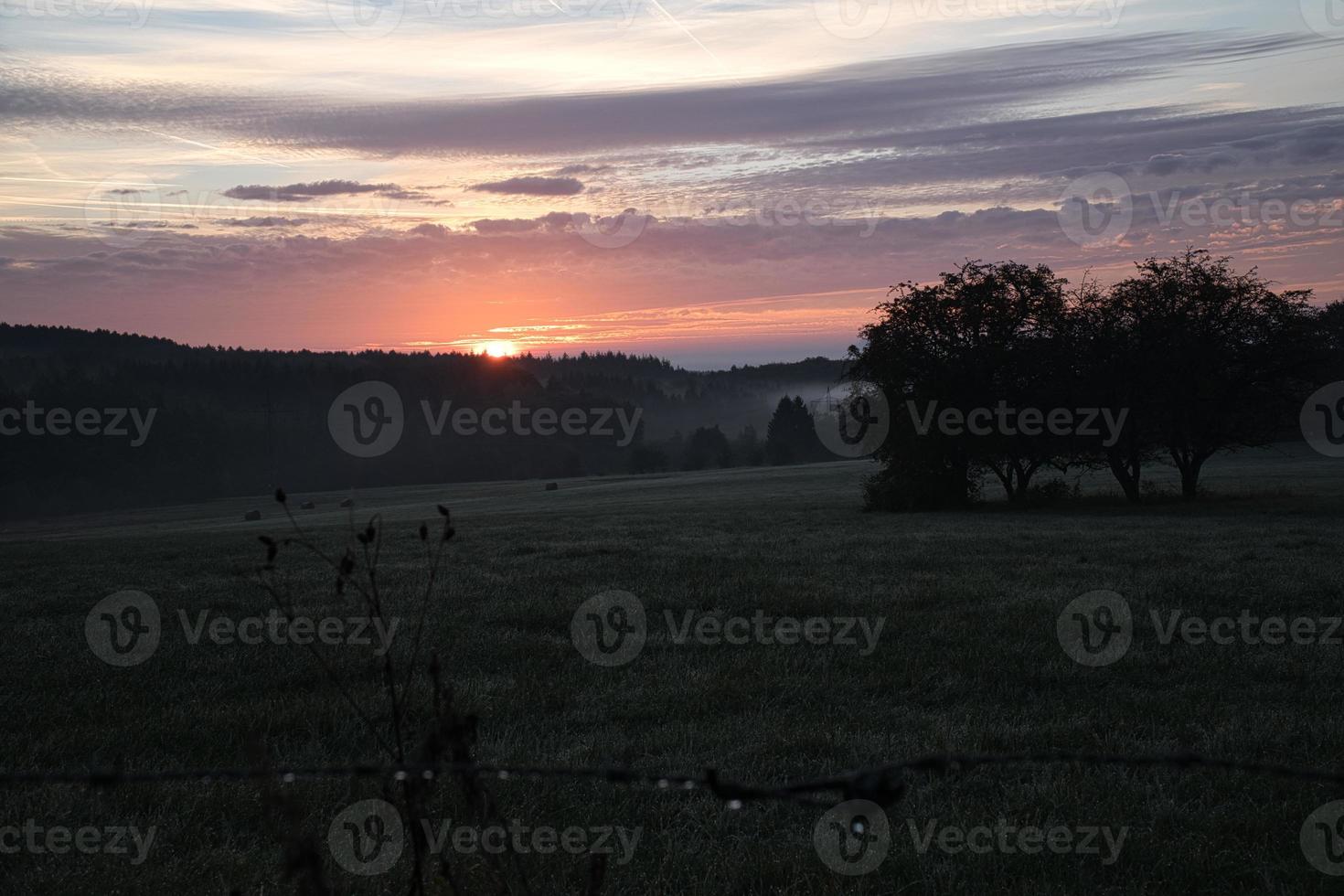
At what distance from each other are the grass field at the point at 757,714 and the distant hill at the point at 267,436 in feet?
340

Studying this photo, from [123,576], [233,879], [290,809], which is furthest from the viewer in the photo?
[123,576]

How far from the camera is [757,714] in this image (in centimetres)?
818

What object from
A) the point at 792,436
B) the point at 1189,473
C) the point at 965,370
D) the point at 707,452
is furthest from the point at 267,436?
the point at 1189,473

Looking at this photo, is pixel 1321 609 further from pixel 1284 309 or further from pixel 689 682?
pixel 1284 309

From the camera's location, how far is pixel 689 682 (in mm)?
9289

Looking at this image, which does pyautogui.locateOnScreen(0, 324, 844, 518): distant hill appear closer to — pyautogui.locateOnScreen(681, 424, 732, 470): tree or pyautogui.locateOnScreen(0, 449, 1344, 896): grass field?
pyautogui.locateOnScreen(681, 424, 732, 470): tree

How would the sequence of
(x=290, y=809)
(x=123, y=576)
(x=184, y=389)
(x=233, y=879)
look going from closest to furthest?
(x=290, y=809) → (x=233, y=879) → (x=123, y=576) → (x=184, y=389)

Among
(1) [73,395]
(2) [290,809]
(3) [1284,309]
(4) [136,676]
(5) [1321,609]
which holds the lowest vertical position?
(5) [1321,609]

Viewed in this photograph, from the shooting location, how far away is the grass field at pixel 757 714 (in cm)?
536

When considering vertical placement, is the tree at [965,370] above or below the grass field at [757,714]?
above

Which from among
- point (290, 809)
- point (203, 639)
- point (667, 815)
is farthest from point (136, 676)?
point (290, 809)

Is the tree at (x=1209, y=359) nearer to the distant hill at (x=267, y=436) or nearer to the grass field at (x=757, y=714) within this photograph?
the grass field at (x=757, y=714)

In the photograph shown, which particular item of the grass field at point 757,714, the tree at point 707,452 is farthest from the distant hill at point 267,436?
the grass field at point 757,714

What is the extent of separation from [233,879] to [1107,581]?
43.3 ft
